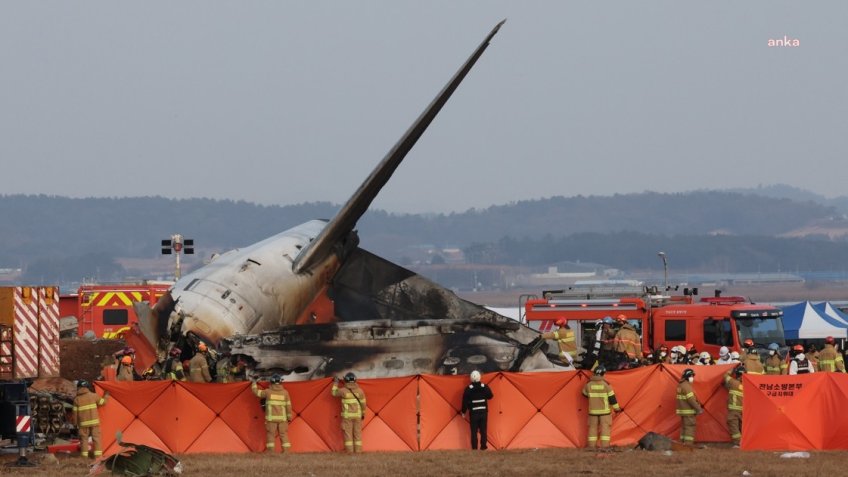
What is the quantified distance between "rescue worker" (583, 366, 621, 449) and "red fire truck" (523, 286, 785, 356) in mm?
10507

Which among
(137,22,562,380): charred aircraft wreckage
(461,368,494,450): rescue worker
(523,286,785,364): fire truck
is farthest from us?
(523,286,785,364): fire truck

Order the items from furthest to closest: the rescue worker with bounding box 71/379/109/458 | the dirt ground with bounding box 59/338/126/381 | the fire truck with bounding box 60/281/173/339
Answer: the fire truck with bounding box 60/281/173/339
the dirt ground with bounding box 59/338/126/381
the rescue worker with bounding box 71/379/109/458

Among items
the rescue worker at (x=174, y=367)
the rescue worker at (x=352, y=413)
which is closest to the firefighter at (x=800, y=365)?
the rescue worker at (x=352, y=413)

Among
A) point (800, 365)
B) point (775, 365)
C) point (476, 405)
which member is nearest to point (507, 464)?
point (476, 405)

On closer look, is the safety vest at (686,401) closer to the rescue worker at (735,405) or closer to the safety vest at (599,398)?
the rescue worker at (735,405)

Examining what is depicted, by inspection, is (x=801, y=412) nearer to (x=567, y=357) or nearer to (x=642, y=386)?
(x=642, y=386)

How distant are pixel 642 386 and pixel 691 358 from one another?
4957 millimetres

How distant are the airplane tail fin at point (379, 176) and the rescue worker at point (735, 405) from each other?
11.5 meters

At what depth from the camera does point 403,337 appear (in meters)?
29.0

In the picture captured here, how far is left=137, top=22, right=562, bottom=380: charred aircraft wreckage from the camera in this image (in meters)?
28.4

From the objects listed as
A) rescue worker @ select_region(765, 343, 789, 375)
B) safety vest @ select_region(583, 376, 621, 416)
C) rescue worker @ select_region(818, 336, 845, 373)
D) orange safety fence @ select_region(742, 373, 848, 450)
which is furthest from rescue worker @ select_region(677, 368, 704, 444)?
rescue worker @ select_region(818, 336, 845, 373)

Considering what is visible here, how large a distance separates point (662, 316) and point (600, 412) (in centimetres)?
1328

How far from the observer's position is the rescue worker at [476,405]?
2611 centimetres

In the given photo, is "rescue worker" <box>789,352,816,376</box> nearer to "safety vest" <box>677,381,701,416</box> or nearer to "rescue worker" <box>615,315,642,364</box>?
"rescue worker" <box>615,315,642,364</box>
